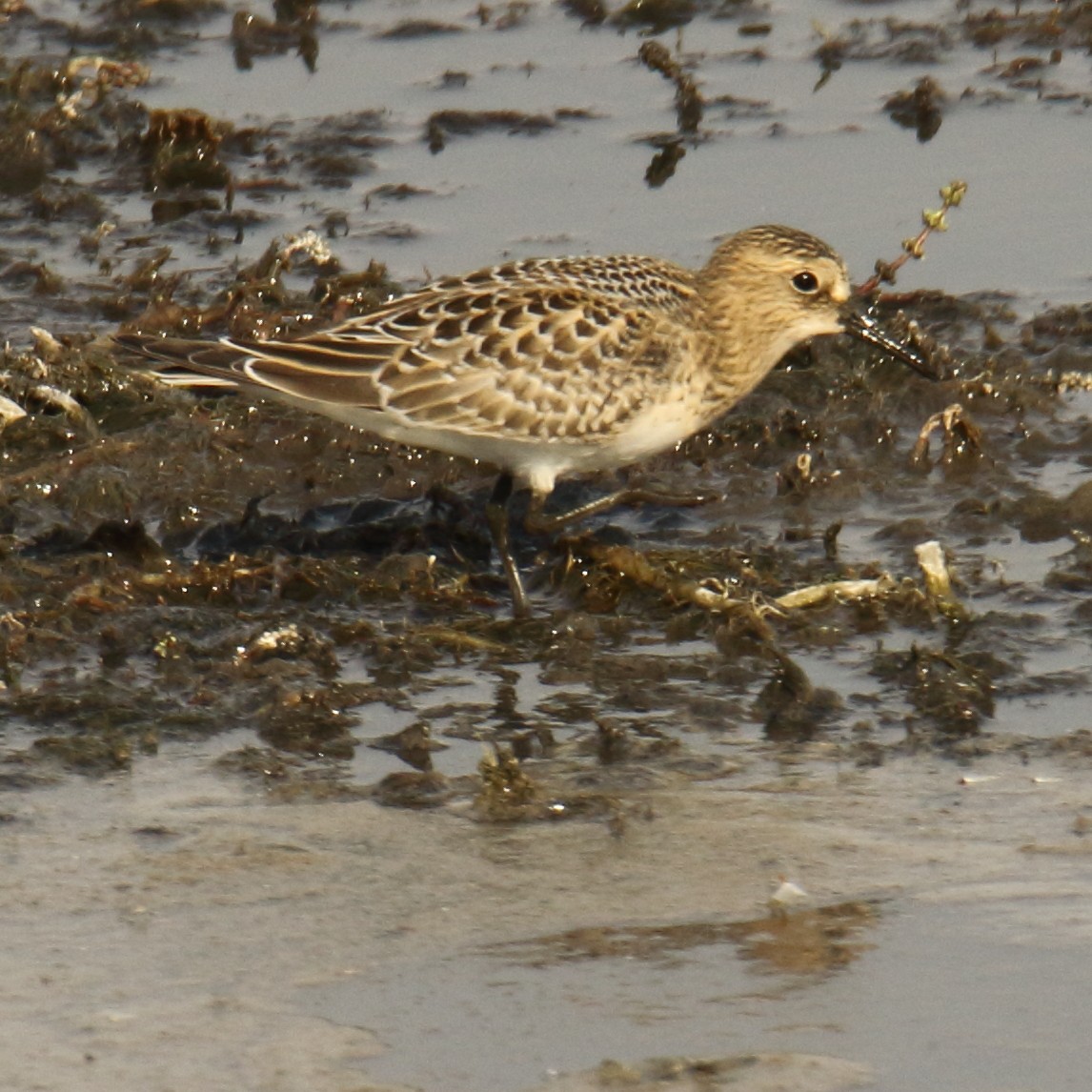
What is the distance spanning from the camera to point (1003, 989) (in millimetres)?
5449

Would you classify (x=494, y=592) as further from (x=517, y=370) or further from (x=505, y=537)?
(x=517, y=370)

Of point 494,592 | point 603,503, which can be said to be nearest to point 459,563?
point 494,592

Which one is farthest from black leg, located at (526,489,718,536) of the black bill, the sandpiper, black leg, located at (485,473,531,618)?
the black bill

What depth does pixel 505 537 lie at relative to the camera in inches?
316

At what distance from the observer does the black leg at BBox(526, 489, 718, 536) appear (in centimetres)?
827

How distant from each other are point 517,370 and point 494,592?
80 centimetres

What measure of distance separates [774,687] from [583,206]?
15.9 feet

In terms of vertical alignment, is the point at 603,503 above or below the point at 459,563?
above

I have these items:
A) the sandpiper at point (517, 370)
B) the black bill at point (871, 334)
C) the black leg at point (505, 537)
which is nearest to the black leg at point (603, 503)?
the sandpiper at point (517, 370)

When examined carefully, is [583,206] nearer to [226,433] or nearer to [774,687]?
[226,433]

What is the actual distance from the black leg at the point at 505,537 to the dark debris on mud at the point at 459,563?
11 cm

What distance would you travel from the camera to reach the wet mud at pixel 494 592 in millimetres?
5781

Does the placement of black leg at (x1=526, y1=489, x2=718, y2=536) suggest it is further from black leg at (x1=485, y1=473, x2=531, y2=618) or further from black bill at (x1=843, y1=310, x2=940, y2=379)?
black bill at (x1=843, y1=310, x2=940, y2=379)

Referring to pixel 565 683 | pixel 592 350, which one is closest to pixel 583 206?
pixel 592 350
